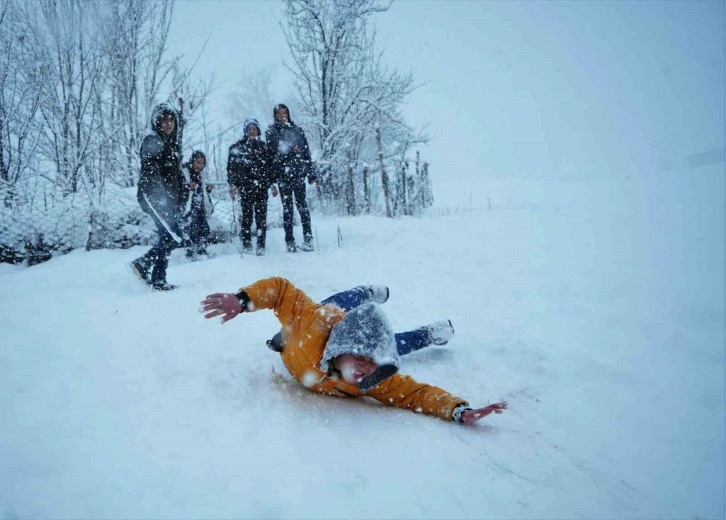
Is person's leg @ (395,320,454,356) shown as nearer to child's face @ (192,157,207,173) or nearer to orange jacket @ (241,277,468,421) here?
orange jacket @ (241,277,468,421)

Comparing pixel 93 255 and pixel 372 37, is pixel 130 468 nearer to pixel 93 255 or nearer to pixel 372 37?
pixel 93 255

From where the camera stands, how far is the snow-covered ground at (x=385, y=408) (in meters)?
1.29

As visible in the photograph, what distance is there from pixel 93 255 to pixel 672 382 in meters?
5.92

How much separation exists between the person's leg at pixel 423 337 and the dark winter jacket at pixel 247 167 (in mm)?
3168

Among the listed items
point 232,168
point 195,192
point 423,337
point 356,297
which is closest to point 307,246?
point 232,168

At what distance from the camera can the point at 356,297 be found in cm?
270

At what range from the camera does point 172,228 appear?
3453mm

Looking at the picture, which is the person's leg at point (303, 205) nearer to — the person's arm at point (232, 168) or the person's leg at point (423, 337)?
the person's arm at point (232, 168)

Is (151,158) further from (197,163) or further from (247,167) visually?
(247,167)

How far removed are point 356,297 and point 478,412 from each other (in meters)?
1.15

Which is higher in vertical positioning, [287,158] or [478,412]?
[287,158]

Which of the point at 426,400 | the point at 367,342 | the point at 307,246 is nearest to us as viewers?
the point at 367,342

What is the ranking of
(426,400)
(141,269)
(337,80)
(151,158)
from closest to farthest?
(426,400), (151,158), (141,269), (337,80)

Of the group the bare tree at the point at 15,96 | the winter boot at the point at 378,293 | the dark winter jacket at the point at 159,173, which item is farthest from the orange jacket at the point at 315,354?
the bare tree at the point at 15,96
